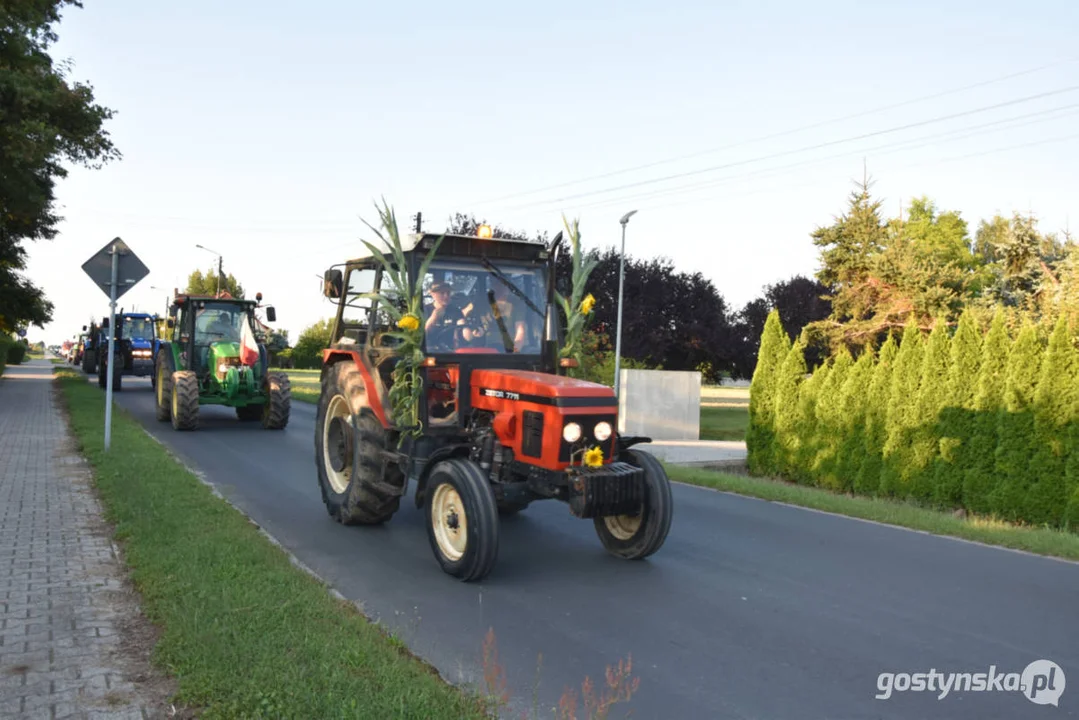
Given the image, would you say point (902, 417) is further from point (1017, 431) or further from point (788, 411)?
point (788, 411)

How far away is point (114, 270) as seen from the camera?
10.9 m

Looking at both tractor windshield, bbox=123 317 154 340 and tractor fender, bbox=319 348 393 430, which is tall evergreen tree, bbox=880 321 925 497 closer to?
tractor fender, bbox=319 348 393 430

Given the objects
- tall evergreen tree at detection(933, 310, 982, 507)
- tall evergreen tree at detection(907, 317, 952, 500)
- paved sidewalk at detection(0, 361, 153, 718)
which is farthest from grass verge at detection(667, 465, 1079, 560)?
paved sidewalk at detection(0, 361, 153, 718)

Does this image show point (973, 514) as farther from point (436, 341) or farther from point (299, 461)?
point (299, 461)

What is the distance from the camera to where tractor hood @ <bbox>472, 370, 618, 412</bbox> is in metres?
5.88

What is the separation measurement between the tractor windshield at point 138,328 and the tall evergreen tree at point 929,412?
24.5 m

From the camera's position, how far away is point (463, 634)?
4.85m

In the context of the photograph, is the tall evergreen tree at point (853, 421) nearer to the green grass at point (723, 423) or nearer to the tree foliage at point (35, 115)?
the green grass at point (723, 423)

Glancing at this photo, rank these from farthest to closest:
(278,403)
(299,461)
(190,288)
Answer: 1. (190,288)
2. (278,403)
3. (299,461)

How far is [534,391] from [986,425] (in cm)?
817

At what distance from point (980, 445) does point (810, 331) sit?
20.4 metres

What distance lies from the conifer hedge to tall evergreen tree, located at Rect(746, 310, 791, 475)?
19mm

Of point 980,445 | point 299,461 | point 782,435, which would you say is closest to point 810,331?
point 782,435

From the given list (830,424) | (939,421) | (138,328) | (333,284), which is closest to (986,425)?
(939,421)
